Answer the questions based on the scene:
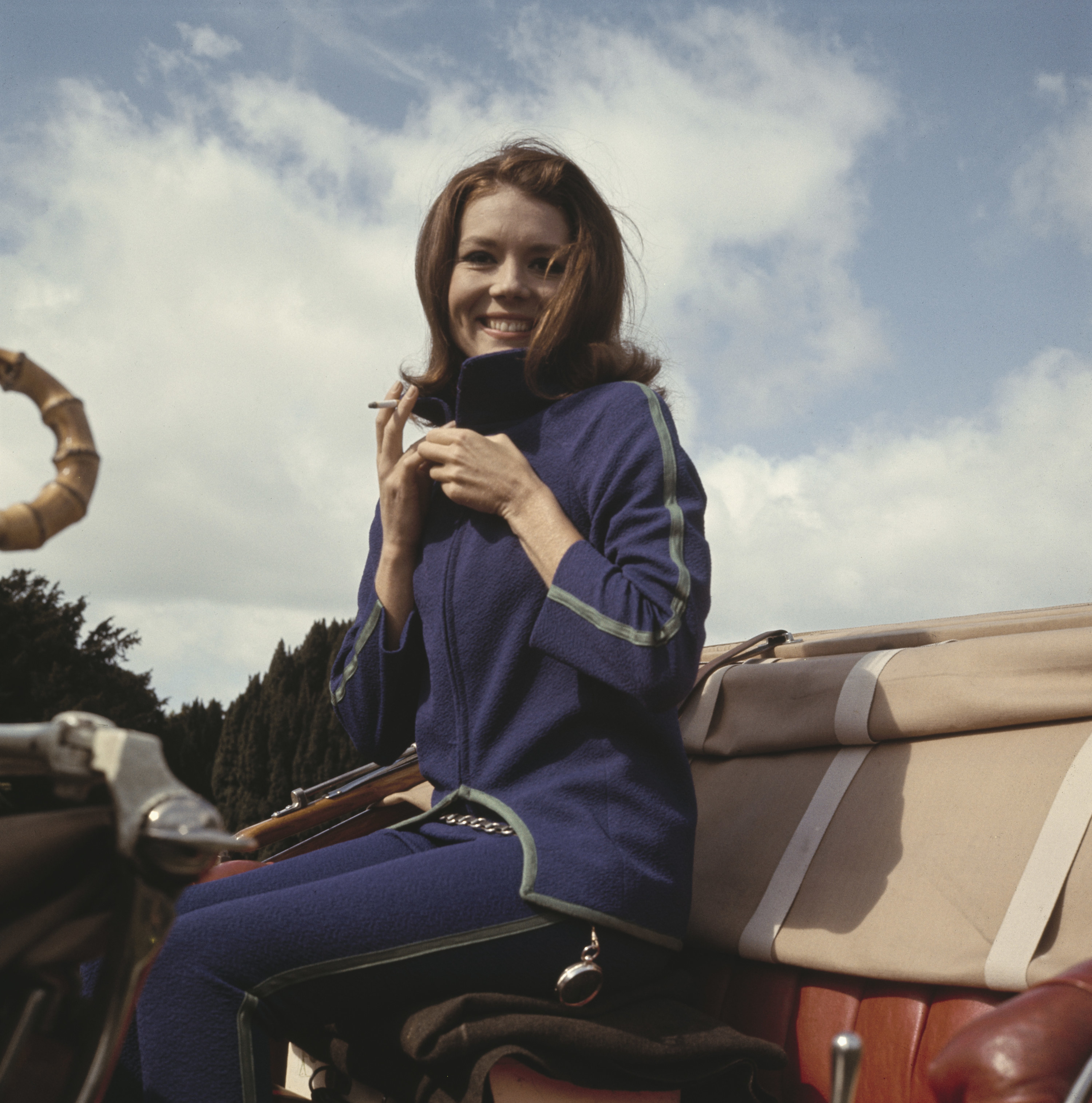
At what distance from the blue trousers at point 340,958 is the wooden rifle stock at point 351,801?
1226mm

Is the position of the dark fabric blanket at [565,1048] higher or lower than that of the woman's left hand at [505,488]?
lower

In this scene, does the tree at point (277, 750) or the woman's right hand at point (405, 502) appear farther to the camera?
the tree at point (277, 750)

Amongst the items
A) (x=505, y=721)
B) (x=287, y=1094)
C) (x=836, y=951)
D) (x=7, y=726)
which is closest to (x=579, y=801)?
(x=505, y=721)

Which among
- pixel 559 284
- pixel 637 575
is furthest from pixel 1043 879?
pixel 559 284

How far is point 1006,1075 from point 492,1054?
0.69 meters

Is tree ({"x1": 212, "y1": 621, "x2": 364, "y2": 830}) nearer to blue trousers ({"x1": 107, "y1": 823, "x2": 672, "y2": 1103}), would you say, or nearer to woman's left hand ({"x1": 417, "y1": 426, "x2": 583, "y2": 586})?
woman's left hand ({"x1": 417, "y1": 426, "x2": 583, "y2": 586})

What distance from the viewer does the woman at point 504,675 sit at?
4.72 feet

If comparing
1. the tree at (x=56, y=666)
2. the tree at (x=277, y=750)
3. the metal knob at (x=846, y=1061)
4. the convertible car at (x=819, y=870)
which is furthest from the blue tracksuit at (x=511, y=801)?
the tree at (x=56, y=666)

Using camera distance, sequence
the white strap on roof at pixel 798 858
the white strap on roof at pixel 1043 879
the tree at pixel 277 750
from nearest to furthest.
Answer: the white strap on roof at pixel 1043 879, the white strap on roof at pixel 798 858, the tree at pixel 277 750

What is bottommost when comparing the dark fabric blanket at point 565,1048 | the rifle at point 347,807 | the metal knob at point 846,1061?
the dark fabric blanket at point 565,1048

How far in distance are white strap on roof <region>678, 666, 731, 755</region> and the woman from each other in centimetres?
47

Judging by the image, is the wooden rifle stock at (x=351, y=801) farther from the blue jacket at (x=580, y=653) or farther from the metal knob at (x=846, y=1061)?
the metal knob at (x=846, y=1061)

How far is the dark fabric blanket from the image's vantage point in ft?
4.66

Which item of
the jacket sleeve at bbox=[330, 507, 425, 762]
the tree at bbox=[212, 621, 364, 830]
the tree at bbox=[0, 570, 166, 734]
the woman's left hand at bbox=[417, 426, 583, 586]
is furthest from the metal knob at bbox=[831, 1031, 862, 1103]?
the tree at bbox=[0, 570, 166, 734]
